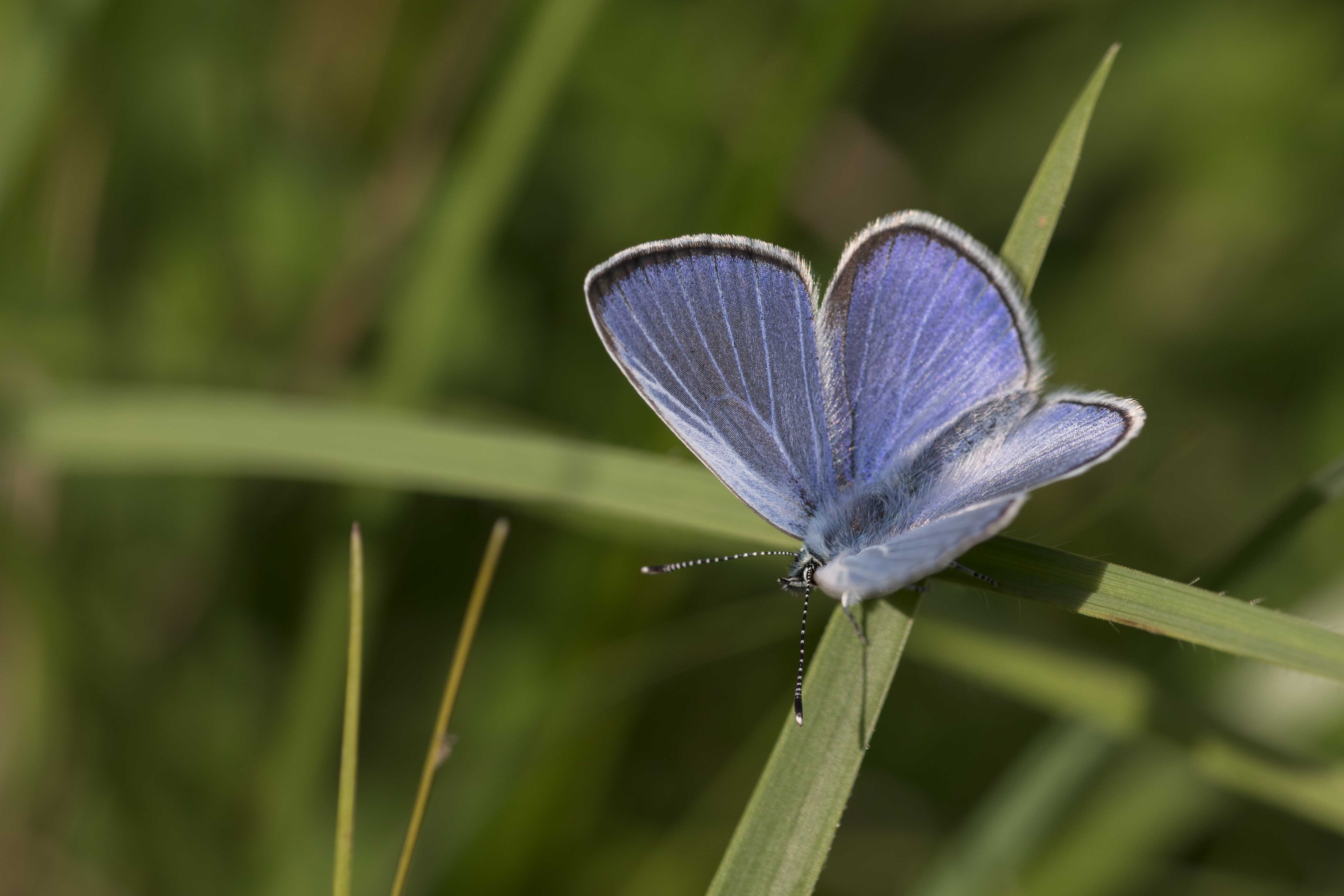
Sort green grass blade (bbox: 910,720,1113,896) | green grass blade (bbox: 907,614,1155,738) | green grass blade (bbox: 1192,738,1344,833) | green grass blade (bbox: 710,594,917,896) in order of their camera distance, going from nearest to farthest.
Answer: green grass blade (bbox: 710,594,917,896) → green grass blade (bbox: 1192,738,1344,833) → green grass blade (bbox: 907,614,1155,738) → green grass blade (bbox: 910,720,1113,896)

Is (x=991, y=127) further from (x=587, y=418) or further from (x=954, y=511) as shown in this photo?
(x=954, y=511)

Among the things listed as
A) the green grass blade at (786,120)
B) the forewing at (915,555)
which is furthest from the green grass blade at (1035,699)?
the green grass blade at (786,120)

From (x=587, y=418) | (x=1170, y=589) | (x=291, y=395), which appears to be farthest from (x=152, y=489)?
(x=1170, y=589)

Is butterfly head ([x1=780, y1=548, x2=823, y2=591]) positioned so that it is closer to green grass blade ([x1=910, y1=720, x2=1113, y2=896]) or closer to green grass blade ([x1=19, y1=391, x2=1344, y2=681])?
green grass blade ([x1=19, y1=391, x2=1344, y2=681])

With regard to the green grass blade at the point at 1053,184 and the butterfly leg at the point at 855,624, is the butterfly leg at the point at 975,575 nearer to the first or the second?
the butterfly leg at the point at 855,624

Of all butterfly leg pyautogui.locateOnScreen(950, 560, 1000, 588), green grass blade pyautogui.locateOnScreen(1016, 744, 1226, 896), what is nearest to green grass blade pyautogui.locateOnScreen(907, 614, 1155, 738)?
butterfly leg pyautogui.locateOnScreen(950, 560, 1000, 588)

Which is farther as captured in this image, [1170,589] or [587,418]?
[587,418]
